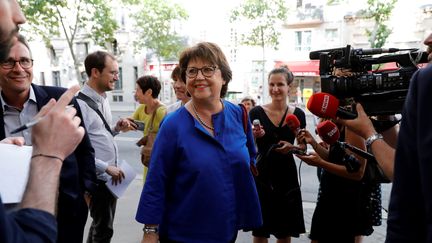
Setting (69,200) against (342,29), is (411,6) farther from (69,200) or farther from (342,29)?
(69,200)

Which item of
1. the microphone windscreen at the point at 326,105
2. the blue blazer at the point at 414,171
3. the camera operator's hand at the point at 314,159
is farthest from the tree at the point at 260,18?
the blue blazer at the point at 414,171

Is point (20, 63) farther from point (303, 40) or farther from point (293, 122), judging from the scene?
point (303, 40)

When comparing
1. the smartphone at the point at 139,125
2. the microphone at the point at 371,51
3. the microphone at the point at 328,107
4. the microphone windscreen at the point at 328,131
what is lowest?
the smartphone at the point at 139,125

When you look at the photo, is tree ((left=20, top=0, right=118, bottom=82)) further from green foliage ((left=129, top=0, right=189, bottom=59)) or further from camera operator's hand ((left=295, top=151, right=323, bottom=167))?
camera operator's hand ((left=295, top=151, right=323, bottom=167))

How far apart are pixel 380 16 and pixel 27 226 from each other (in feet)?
68.8

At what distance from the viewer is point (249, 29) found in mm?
22906

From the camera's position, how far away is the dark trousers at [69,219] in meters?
1.94

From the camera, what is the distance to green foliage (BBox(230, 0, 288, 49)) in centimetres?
2211

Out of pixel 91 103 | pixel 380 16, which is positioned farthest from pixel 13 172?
pixel 380 16

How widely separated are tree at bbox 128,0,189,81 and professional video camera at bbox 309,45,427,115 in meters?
22.5

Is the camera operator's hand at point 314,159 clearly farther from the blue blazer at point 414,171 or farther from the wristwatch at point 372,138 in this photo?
the blue blazer at point 414,171

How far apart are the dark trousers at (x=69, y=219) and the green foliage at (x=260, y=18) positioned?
2139cm

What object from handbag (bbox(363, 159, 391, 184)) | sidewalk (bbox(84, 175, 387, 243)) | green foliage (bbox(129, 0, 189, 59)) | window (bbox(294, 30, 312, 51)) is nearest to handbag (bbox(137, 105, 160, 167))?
sidewalk (bbox(84, 175, 387, 243))

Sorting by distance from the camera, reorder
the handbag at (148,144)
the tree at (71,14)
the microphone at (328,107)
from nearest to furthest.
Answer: the microphone at (328,107) < the handbag at (148,144) < the tree at (71,14)
